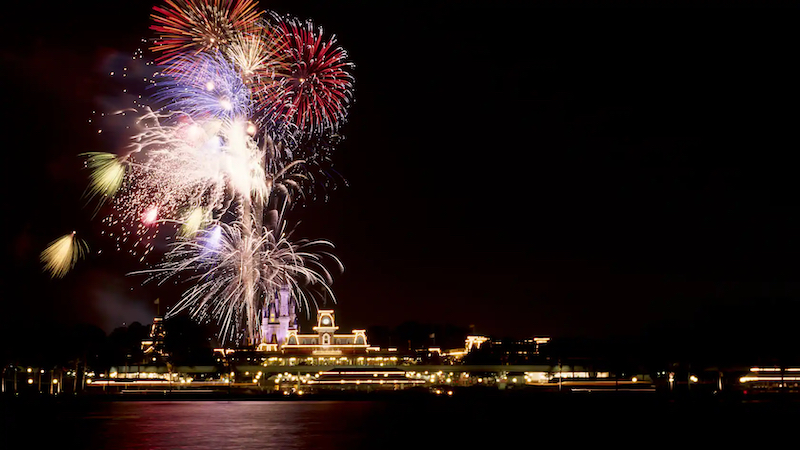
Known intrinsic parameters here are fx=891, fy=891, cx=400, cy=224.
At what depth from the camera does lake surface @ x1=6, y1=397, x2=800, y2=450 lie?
157 feet

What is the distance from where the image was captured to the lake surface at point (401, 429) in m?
48.0

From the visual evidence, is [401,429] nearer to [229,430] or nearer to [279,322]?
[229,430]

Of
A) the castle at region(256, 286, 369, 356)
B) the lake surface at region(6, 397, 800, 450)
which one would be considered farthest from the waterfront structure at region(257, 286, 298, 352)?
the lake surface at region(6, 397, 800, 450)

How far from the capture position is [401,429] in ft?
192

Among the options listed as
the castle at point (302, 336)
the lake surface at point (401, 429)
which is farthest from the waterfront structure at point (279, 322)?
the lake surface at point (401, 429)

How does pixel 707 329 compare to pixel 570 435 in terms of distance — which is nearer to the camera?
pixel 570 435

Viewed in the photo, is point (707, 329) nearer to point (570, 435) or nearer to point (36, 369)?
point (570, 435)

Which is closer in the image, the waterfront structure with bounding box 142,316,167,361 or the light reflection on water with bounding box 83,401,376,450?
the light reflection on water with bounding box 83,401,376,450

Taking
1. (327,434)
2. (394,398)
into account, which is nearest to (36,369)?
(394,398)

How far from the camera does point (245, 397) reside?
120188 millimetres

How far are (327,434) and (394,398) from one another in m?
63.9

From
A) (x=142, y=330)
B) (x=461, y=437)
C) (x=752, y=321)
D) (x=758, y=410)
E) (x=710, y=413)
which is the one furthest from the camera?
(x=142, y=330)

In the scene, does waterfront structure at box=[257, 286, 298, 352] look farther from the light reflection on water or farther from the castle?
the light reflection on water

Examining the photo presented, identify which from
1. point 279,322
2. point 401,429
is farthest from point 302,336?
point 401,429
